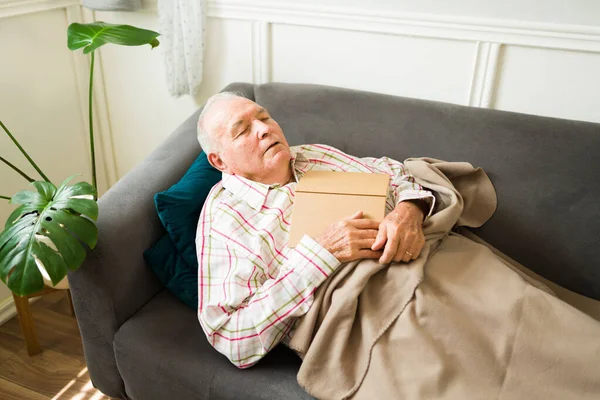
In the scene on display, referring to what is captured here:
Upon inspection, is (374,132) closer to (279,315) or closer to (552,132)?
(552,132)

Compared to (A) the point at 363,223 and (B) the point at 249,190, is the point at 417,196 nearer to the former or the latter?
(A) the point at 363,223

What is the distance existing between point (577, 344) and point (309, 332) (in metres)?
0.61

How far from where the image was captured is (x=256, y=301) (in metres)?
1.36

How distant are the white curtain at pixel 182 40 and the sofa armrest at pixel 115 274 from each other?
0.61 m

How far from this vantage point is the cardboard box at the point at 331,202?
4.86 ft

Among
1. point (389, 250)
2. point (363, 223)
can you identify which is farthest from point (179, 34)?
point (389, 250)

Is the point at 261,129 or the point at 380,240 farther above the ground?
the point at 261,129

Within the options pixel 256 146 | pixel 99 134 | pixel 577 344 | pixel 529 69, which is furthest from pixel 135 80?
pixel 577 344

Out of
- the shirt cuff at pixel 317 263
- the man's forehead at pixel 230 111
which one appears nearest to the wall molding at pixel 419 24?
the man's forehead at pixel 230 111

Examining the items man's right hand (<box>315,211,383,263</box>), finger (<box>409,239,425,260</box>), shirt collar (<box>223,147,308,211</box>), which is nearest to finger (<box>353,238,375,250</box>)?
man's right hand (<box>315,211,383,263</box>)

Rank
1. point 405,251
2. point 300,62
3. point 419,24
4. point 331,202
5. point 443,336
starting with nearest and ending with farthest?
1. point 443,336
2. point 405,251
3. point 331,202
4. point 419,24
5. point 300,62

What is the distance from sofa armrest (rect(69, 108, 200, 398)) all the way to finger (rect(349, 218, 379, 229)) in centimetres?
59

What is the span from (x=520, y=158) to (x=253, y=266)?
851mm

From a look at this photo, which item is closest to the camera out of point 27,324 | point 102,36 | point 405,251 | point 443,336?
point 443,336
